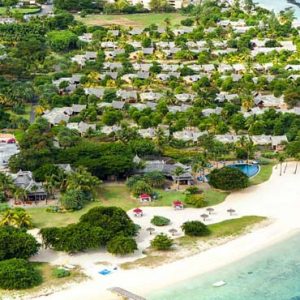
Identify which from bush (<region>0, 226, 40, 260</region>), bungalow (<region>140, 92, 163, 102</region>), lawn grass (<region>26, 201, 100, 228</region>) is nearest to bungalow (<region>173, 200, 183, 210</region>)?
lawn grass (<region>26, 201, 100, 228</region>)

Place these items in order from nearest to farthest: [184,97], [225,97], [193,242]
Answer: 1. [193,242]
2. [225,97]
3. [184,97]

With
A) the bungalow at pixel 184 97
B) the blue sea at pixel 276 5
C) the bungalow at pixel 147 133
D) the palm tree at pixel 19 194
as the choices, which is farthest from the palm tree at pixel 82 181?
the blue sea at pixel 276 5

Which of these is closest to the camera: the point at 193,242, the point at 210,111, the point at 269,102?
the point at 193,242

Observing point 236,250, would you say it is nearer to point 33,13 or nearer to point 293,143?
point 293,143

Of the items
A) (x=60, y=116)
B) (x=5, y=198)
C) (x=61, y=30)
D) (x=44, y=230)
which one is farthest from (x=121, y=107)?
(x=61, y=30)

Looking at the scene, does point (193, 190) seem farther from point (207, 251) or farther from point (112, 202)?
point (207, 251)

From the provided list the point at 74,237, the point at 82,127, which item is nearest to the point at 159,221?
the point at 74,237
